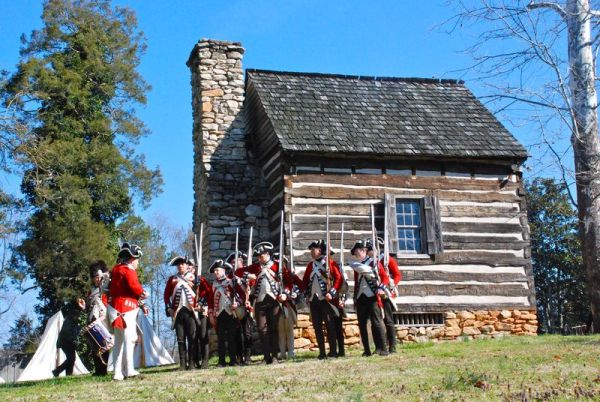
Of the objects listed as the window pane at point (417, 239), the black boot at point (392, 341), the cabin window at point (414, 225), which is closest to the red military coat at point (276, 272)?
the black boot at point (392, 341)

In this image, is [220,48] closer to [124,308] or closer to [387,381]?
[124,308]

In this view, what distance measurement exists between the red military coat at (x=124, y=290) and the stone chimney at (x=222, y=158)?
22.9ft

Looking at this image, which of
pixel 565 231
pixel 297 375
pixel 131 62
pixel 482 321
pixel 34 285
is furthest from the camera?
pixel 565 231

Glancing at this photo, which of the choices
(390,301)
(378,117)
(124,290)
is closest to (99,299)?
(124,290)

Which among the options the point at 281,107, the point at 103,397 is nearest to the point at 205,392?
the point at 103,397

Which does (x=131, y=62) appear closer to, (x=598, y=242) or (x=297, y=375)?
(x=598, y=242)

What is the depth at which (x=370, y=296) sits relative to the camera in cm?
1331

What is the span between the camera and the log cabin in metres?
18.0

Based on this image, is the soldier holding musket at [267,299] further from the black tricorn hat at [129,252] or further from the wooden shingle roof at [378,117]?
the wooden shingle roof at [378,117]

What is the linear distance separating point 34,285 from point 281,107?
12.4 m

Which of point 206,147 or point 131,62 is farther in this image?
point 131,62

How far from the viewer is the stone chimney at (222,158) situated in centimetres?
1928

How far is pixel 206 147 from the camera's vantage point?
19.9m

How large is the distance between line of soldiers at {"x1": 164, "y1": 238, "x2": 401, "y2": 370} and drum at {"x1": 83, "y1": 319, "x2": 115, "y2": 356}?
1083 mm
